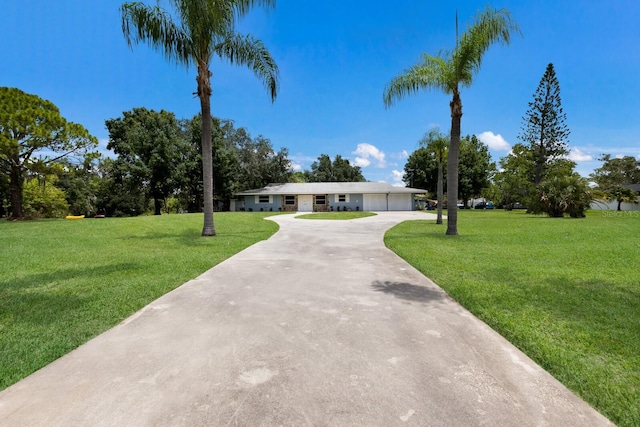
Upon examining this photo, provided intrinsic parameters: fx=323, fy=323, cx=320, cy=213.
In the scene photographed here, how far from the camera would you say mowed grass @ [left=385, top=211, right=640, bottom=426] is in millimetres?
2512

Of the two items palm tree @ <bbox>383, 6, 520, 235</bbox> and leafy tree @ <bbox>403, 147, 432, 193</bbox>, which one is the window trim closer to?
A: leafy tree @ <bbox>403, 147, 432, 193</bbox>

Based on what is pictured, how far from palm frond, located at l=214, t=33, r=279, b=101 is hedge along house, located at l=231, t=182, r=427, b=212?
23.5 m

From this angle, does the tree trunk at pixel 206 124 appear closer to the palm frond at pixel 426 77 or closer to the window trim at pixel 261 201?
the palm frond at pixel 426 77

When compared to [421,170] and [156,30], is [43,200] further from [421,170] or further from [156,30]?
[421,170]

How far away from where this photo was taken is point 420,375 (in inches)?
101

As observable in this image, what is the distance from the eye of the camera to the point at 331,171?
185 ft

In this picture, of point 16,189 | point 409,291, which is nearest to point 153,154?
point 16,189

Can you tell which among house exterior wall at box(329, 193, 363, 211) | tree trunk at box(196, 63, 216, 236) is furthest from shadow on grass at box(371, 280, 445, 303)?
house exterior wall at box(329, 193, 363, 211)

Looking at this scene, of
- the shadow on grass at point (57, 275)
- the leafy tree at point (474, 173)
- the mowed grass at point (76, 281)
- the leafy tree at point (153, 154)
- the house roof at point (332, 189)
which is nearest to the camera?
the mowed grass at point (76, 281)

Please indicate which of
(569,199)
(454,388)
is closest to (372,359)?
(454,388)

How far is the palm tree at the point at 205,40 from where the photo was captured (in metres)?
10.5

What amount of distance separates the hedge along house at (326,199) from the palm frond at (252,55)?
23.5 meters

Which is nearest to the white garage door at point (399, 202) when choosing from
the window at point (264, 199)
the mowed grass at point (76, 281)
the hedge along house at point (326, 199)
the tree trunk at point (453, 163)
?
the hedge along house at point (326, 199)

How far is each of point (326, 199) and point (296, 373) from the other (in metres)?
34.2
